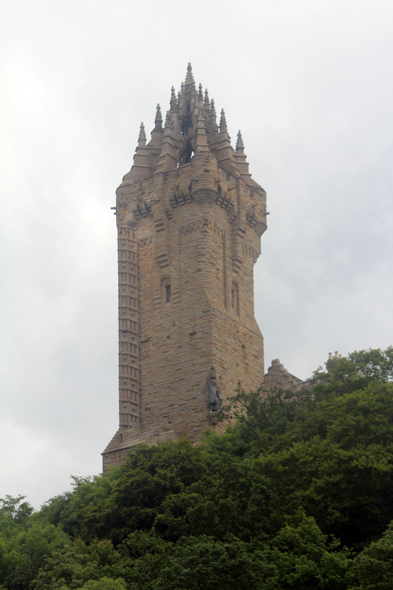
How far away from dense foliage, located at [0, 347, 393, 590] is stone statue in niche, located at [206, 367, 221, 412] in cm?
610

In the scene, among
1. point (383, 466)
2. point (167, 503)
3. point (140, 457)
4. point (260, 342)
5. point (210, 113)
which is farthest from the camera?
point (210, 113)

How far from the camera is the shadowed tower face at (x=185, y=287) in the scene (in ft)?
191

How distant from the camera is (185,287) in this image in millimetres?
60781

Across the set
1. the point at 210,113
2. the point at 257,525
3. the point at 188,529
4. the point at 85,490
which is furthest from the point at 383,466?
the point at 210,113

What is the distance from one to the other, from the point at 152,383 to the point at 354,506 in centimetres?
2137

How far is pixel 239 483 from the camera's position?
40781 millimetres

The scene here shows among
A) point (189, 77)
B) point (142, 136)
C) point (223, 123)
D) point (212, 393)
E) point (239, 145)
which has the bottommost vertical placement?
point (212, 393)

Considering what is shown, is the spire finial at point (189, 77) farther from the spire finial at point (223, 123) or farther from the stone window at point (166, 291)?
the stone window at point (166, 291)

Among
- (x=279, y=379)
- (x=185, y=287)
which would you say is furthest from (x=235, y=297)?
(x=279, y=379)

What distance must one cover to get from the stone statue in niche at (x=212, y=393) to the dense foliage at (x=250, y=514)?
20.0 ft

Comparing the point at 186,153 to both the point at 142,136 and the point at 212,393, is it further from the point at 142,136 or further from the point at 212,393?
the point at 212,393

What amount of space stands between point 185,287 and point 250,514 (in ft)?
75.6

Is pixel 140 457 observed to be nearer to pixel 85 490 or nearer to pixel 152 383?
pixel 85 490

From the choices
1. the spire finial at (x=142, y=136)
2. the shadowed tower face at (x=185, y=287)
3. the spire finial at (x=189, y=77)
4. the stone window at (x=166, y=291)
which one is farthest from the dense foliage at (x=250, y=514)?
the spire finial at (x=189, y=77)
